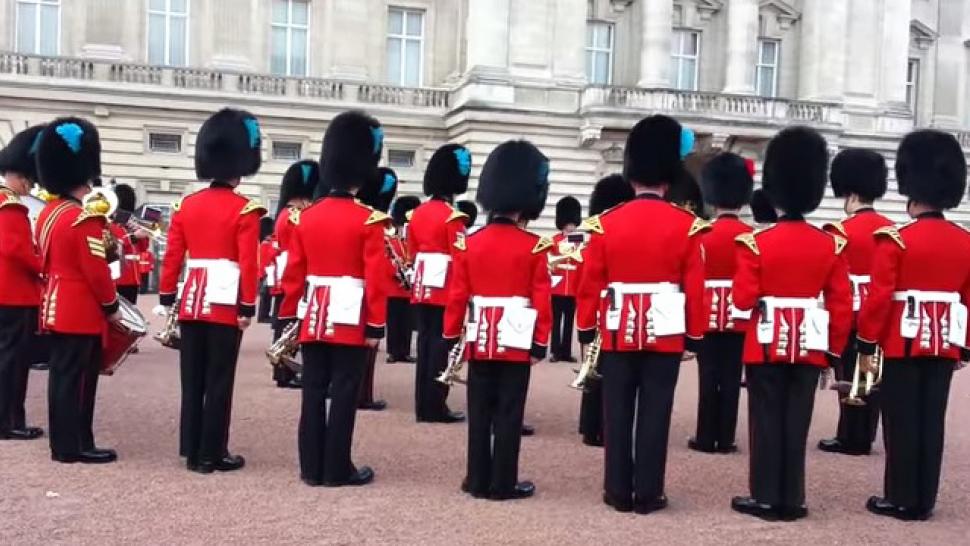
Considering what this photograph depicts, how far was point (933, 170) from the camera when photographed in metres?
5.16

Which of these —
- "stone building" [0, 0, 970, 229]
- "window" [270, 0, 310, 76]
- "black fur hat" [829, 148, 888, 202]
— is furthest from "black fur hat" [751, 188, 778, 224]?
"window" [270, 0, 310, 76]

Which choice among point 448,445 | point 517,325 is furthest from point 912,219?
point 448,445

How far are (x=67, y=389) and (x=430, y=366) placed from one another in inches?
103

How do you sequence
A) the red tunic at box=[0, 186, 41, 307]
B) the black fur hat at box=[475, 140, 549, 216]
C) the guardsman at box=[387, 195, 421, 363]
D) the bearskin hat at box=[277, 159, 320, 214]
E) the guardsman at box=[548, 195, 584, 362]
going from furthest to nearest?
the guardsman at box=[548, 195, 584, 362], the guardsman at box=[387, 195, 421, 363], the bearskin hat at box=[277, 159, 320, 214], the red tunic at box=[0, 186, 41, 307], the black fur hat at box=[475, 140, 549, 216]

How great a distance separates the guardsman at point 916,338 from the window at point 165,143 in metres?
18.5

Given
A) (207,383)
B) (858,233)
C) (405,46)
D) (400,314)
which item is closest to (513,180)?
(207,383)

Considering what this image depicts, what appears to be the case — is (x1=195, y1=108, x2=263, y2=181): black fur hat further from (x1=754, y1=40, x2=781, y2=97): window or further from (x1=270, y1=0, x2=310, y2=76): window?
(x1=754, y1=40, x2=781, y2=97): window

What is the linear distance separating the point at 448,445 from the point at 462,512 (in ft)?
5.17

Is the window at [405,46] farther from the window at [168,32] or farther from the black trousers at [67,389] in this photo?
the black trousers at [67,389]

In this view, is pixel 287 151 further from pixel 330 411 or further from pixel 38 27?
pixel 330 411

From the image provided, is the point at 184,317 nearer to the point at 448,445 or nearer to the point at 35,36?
the point at 448,445

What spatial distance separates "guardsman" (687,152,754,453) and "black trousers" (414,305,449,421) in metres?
1.82

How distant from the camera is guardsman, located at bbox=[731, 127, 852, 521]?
4.86 m

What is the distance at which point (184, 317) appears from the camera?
211 inches
